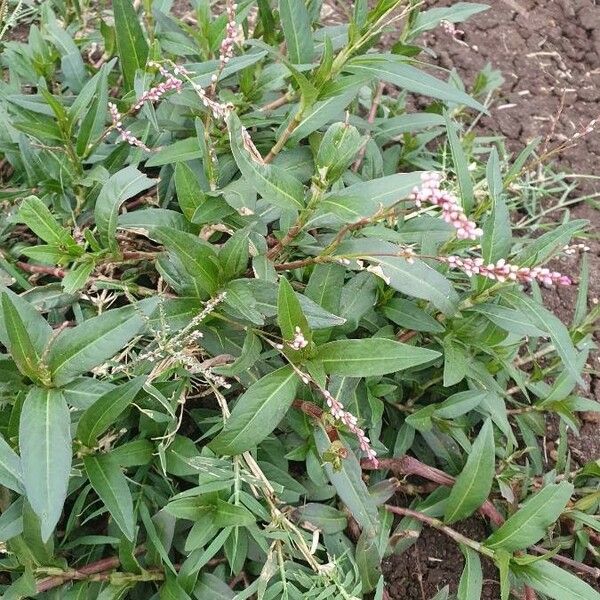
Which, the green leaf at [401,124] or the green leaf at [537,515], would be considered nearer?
the green leaf at [537,515]

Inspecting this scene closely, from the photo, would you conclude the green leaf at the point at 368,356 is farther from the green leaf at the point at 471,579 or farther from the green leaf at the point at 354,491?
the green leaf at the point at 471,579

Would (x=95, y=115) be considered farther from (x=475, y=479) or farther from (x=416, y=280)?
(x=475, y=479)

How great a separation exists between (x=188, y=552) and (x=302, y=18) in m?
1.35

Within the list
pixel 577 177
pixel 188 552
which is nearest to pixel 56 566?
pixel 188 552

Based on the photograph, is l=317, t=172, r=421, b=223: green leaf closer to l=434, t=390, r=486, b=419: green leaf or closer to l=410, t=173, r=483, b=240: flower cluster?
l=410, t=173, r=483, b=240: flower cluster

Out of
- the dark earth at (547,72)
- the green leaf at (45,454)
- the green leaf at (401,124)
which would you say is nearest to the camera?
the green leaf at (45,454)

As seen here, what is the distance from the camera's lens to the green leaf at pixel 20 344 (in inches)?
56.3

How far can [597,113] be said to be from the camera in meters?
3.24

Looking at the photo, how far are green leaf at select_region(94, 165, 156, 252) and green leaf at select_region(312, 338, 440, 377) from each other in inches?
23.1

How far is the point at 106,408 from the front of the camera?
1571mm

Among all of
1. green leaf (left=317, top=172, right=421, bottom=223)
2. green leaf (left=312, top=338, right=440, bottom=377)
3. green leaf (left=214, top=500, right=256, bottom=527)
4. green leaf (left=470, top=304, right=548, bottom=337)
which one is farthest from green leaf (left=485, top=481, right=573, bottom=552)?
green leaf (left=317, top=172, right=421, bottom=223)

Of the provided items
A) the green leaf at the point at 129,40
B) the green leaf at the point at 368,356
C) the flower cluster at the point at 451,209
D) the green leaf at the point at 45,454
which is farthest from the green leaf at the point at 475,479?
the green leaf at the point at 129,40

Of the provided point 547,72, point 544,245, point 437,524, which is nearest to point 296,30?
point 544,245

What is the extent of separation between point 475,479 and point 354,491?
35 centimetres
